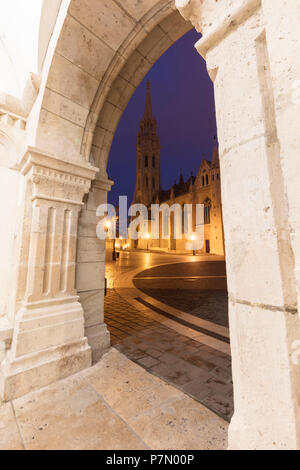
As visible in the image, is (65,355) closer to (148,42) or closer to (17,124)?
(17,124)

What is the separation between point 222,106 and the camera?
104 centimetres

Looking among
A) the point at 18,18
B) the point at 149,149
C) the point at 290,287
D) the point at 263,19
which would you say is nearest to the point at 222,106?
the point at 263,19

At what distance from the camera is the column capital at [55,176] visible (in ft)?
7.93

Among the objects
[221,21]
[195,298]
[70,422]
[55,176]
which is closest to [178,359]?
[70,422]

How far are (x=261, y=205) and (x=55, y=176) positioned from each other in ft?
8.26

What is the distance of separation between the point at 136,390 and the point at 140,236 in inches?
1714

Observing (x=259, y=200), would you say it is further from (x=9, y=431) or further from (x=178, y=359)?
(x=178, y=359)

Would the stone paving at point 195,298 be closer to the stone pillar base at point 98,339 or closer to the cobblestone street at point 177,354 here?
the cobblestone street at point 177,354

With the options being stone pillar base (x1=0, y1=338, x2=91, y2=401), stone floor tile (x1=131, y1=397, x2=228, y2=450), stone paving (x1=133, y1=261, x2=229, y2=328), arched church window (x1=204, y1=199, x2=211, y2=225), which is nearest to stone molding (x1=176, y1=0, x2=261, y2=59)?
stone floor tile (x1=131, y1=397, x2=228, y2=450)

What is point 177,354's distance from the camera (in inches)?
111

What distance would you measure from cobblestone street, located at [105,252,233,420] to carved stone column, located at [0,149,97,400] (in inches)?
35.5

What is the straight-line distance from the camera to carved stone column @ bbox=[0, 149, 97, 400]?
215 cm

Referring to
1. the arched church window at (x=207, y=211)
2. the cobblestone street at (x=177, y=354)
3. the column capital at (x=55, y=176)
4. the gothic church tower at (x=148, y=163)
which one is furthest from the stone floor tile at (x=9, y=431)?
the gothic church tower at (x=148, y=163)
